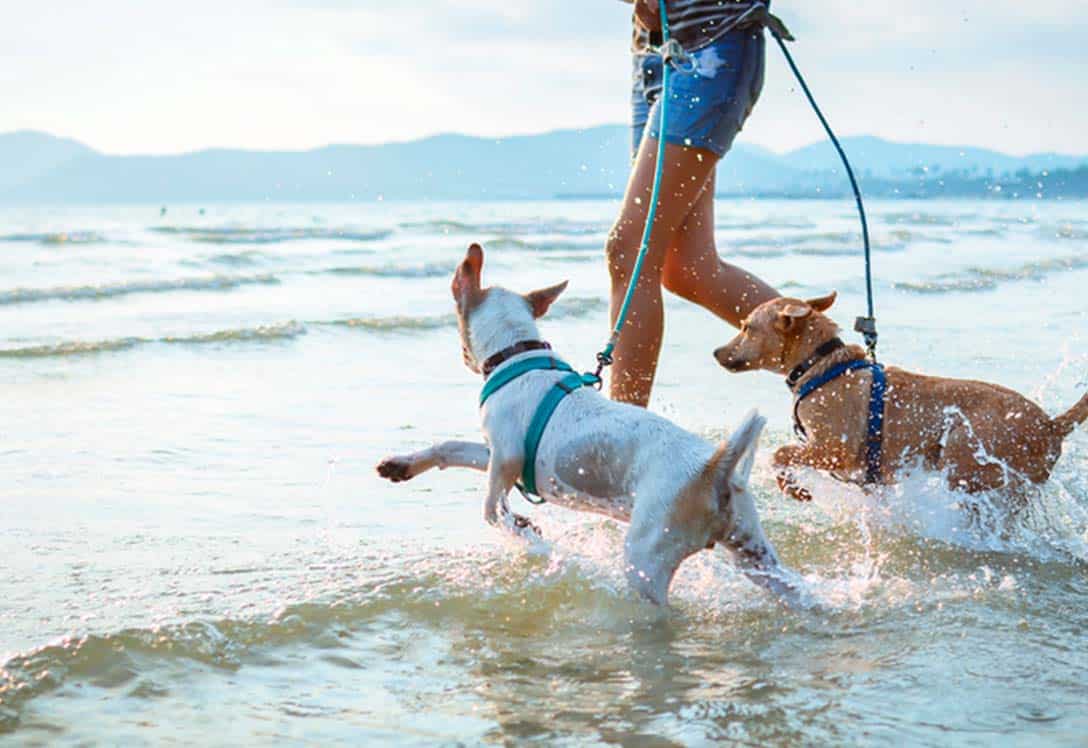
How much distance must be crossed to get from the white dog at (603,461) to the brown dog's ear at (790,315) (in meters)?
1.08

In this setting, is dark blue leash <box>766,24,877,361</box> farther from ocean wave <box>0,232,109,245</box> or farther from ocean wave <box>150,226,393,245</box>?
ocean wave <box>0,232,109,245</box>

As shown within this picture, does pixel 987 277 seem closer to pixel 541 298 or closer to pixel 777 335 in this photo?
pixel 777 335

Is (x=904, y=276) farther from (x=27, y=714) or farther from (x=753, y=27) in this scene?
(x=27, y=714)

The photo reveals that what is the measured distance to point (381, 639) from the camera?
11.0 feet

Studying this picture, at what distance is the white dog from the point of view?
3303 millimetres

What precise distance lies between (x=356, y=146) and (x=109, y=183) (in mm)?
31309

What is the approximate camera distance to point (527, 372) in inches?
150

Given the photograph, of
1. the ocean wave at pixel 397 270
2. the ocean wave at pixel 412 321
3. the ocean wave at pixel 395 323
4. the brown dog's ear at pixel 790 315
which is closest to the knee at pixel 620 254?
the brown dog's ear at pixel 790 315

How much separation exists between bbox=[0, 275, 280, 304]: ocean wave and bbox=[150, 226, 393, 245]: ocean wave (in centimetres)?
699

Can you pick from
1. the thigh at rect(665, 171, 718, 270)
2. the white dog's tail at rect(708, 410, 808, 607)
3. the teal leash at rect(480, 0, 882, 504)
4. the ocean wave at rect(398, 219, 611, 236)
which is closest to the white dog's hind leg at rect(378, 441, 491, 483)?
the teal leash at rect(480, 0, 882, 504)

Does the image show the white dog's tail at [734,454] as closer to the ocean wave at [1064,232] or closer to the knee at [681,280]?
the knee at [681,280]

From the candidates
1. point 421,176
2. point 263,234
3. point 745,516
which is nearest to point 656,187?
point 745,516

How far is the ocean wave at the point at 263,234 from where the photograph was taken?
20938 millimetres

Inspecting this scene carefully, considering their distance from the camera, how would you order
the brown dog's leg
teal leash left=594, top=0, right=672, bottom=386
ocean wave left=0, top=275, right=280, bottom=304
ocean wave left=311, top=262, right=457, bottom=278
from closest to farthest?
teal leash left=594, top=0, right=672, bottom=386
the brown dog's leg
ocean wave left=0, top=275, right=280, bottom=304
ocean wave left=311, top=262, right=457, bottom=278
